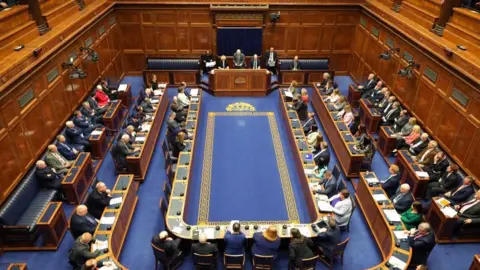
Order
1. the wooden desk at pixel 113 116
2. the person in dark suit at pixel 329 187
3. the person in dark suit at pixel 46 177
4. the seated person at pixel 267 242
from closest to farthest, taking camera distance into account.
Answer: the seated person at pixel 267 242
the person in dark suit at pixel 329 187
the person in dark suit at pixel 46 177
the wooden desk at pixel 113 116

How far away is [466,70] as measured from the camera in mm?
8406

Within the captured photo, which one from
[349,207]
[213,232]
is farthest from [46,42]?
[349,207]

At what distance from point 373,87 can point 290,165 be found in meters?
5.04

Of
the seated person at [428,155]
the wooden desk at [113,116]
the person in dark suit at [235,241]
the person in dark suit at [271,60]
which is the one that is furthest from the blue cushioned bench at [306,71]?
the person in dark suit at [235,241]

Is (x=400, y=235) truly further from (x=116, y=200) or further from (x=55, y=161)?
(x=55, y=161)

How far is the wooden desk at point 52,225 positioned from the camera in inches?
278

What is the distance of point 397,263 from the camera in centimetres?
621

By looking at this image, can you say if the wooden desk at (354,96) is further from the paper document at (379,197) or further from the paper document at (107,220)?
the paper document at (107,220)

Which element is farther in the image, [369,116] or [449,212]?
[369,116]

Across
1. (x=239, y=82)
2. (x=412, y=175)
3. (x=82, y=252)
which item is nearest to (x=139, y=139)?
(x=82, y=252)

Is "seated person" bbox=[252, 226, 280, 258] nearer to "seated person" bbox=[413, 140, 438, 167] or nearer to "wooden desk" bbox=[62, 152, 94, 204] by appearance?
"wooden desk" bbox=[62, 152, 94, 204]

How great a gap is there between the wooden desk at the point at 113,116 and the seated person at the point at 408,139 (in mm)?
8529

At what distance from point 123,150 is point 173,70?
6158 millimetres

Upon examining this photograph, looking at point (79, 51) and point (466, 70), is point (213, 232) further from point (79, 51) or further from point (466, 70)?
point (79, 51)
